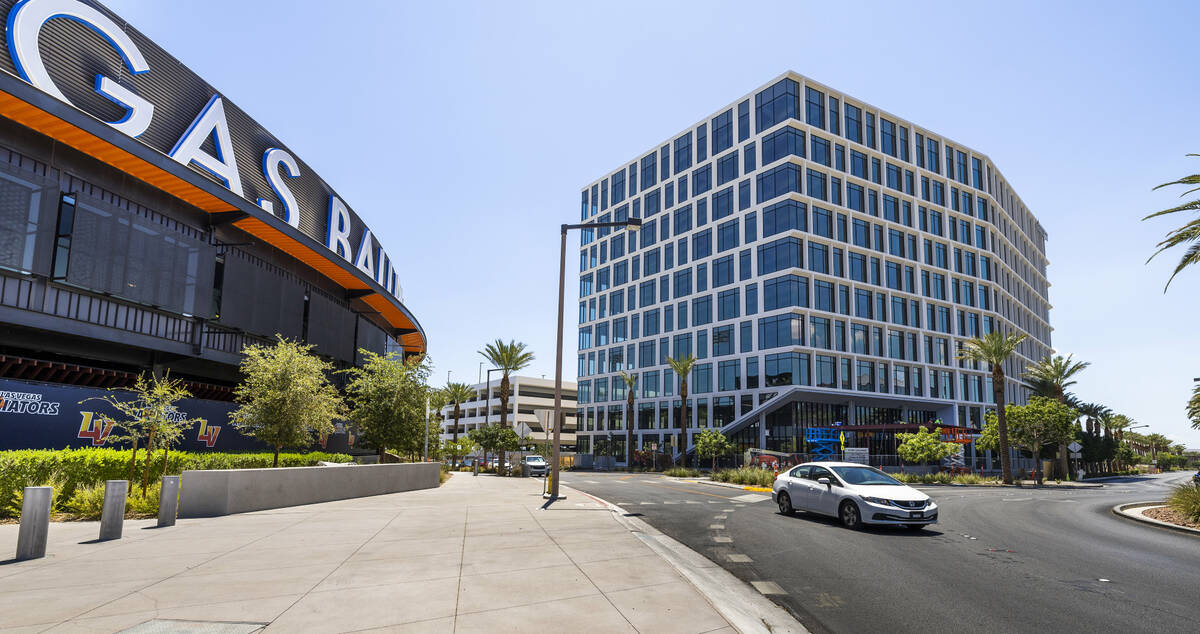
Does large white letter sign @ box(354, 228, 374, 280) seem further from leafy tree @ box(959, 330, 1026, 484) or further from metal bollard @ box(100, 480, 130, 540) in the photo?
leafy tree @ box(959, 330, 1026, 484)

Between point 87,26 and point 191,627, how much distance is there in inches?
749

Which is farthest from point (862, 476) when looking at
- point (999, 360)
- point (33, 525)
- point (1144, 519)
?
point (999, 360)

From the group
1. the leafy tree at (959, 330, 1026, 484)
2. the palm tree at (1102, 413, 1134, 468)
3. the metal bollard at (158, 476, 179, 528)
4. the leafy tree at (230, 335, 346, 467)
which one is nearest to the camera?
the metal bollard at (158, 476, 179, 528)

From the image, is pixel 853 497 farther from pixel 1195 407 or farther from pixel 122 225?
pixel 1195 407

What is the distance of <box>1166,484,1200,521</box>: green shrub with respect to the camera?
51.9 feet

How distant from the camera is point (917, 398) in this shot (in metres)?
66.1

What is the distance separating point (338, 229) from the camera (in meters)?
29.7

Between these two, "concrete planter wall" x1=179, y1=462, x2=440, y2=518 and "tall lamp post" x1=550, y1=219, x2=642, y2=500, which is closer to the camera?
"concrete planter wall" x1=179, y1=462, x2=440, y2=518

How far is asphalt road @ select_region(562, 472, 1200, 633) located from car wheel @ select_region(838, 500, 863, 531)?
0.27 meters

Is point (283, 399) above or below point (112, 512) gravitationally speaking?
above

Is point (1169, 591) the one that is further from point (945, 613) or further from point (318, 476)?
point (318, 476)

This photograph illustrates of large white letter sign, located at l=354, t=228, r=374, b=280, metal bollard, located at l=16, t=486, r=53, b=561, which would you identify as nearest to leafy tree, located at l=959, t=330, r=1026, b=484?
large white letter sign, located at l=354, t=228, r=374, b=280

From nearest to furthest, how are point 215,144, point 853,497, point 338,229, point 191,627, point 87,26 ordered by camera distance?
point 191,627
point 853,497
point 87,26
point 215,144
point 338,229

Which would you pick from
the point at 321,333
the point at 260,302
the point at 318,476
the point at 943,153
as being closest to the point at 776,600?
the point at 318,476
